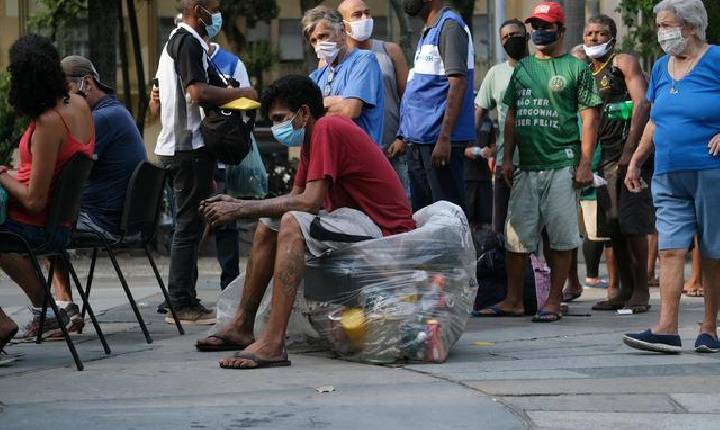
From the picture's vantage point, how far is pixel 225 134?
941 cm

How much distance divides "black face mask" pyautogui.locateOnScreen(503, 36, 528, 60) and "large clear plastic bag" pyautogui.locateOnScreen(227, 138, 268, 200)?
192 cm

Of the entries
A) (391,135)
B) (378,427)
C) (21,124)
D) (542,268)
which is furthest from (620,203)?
A: (21,124)

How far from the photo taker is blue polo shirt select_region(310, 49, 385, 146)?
8.99m

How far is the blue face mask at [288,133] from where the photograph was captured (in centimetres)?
757

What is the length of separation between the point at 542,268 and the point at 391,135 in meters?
1.28

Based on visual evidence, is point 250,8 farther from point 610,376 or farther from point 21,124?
point 610,376

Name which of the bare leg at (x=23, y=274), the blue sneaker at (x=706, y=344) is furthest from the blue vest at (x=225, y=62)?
the blue sneaker at (x=706, y=344)

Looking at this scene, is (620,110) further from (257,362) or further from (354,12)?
(257,362)

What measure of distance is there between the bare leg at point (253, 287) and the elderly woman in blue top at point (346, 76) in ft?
5.01

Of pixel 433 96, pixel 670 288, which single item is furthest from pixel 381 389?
pixel 433 96

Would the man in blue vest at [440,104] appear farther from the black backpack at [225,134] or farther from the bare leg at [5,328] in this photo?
the bare leg at [5,328]

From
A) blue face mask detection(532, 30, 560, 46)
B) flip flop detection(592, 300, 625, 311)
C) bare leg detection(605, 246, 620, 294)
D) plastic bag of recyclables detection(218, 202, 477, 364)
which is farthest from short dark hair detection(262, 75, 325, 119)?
bare leg detection(605, 246, 620, 294)

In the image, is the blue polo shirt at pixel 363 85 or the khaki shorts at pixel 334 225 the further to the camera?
the blue polo shirt at pixel 363 85

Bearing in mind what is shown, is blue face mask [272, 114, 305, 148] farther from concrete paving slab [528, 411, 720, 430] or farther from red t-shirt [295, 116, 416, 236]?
concrete paving slab [528, 411, 720, 430]
